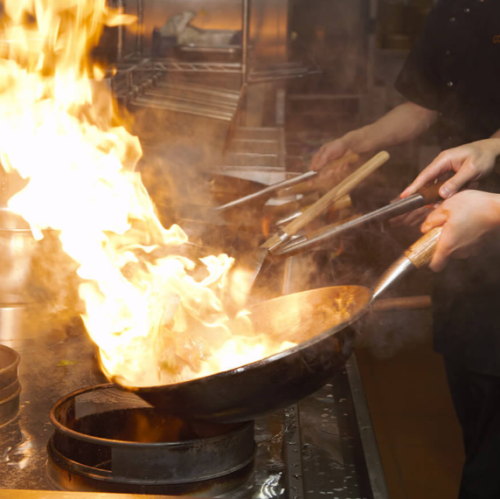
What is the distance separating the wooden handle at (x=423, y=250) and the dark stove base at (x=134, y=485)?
0.57 metres

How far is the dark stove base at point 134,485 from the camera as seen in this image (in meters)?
0.87

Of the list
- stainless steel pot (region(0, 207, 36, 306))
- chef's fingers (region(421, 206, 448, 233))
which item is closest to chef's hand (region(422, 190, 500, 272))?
chef's fingers (region(421, 206, 448, 233))

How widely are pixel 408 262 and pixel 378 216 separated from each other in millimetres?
356

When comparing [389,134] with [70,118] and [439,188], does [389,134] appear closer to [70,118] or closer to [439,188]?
[439,188]

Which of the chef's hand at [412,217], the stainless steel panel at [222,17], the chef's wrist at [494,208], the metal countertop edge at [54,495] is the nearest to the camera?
the metal countertop edge at [54,495]

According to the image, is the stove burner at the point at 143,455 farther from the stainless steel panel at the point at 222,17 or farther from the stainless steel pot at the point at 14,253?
the stainless steel panel at the point at 222,17

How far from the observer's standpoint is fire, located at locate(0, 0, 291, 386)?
1.12 m

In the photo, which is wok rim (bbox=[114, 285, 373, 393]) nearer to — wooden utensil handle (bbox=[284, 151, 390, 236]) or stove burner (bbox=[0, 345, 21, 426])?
stove burner (bbox=[0, 345, 21, 426])

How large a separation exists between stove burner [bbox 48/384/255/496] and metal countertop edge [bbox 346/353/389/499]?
20 centimetres

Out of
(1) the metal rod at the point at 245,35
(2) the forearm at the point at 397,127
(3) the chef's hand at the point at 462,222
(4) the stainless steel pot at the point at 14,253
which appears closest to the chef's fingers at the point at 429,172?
(3) the chef's hand at the point at 462,222

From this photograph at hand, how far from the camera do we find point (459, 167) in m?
1.55

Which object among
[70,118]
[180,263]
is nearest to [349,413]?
[180,263]

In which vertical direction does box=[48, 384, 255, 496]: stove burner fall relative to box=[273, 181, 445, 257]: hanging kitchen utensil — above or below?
below

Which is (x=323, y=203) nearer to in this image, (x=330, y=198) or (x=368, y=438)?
(x=330, y=198)
